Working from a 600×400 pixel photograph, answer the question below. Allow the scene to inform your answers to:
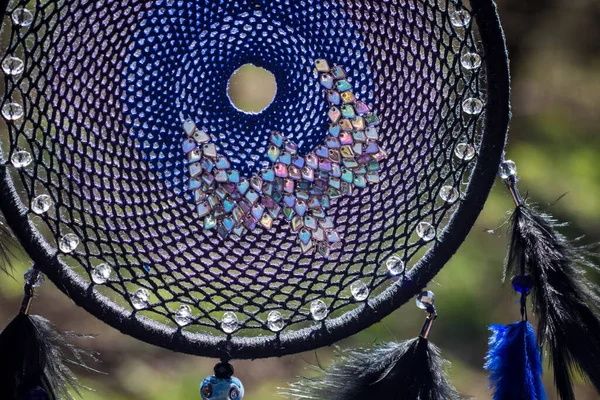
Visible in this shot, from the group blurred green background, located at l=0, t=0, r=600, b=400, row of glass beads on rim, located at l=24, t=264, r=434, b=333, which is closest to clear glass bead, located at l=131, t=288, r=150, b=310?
row of glass beads on rim, located at l=24, t=264, r=434, b=333

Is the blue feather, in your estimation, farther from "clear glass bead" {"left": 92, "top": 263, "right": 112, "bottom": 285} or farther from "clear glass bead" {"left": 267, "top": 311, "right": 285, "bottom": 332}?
"clear glass bead" {"left": 92, "top": 263, "right": 112, "bottom": 285}

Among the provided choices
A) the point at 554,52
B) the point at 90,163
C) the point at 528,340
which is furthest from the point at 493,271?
the point at 90,163

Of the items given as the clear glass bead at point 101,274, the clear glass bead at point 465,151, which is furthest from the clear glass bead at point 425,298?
the clear glass bead at point 101,274

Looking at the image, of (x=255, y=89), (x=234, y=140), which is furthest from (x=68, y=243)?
(x=255, y=89)

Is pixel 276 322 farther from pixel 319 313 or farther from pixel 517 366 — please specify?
pixel 517 366

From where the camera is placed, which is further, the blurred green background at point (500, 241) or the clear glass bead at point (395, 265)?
the blurred green background at point (500, 241)

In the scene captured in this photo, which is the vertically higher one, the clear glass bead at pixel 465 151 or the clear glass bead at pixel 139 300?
the clear glass bead at pixel 465 151

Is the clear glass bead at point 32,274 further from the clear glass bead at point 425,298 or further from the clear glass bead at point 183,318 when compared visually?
the clear glass bead at point 425,298
